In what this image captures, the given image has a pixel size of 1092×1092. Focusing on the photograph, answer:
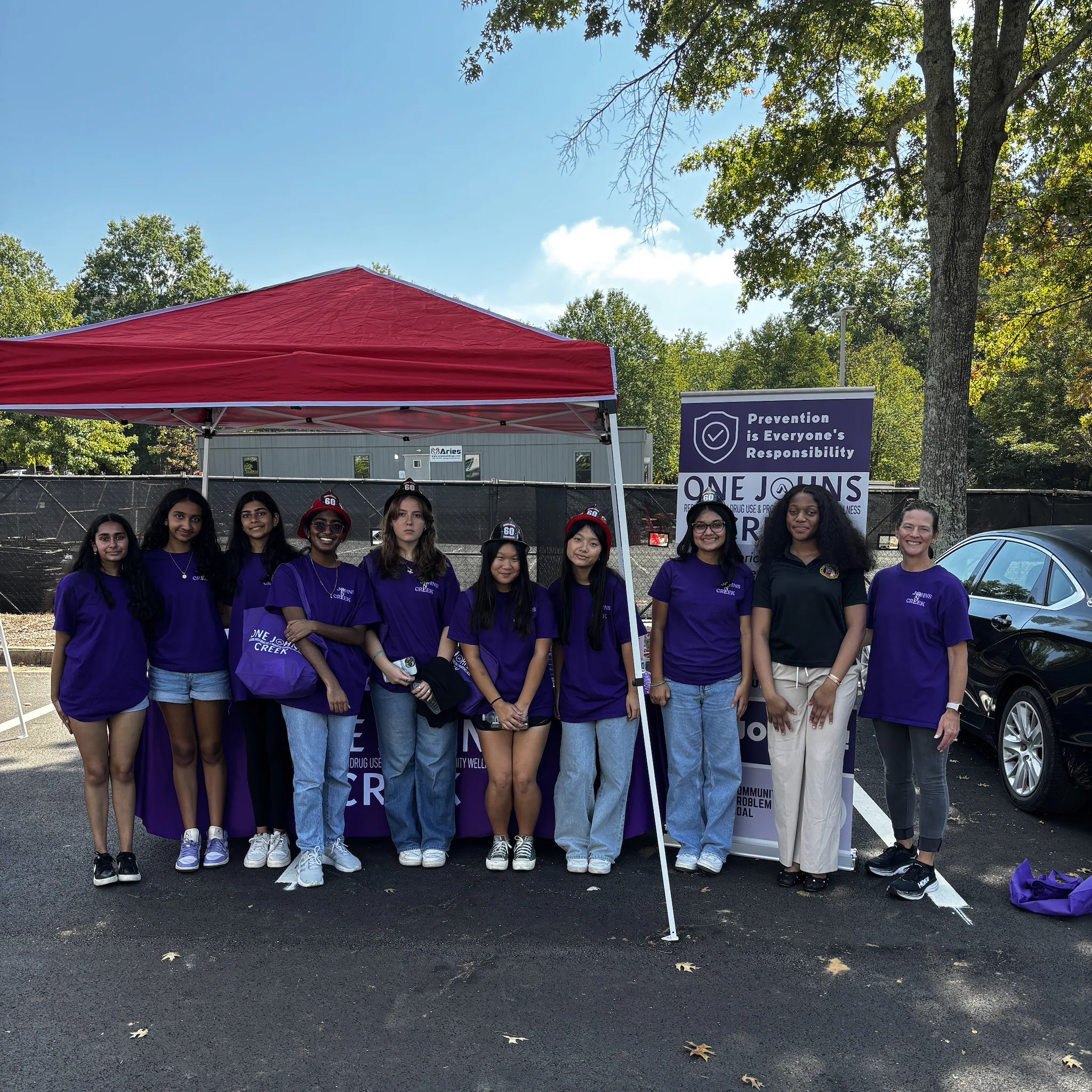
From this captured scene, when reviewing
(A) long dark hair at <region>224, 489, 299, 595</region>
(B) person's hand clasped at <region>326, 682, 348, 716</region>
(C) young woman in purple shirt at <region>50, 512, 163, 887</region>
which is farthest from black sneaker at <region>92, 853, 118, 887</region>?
(A) long dark hair at <region>224, 489, 299, 595</region>

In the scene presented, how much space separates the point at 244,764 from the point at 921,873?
3402 mm

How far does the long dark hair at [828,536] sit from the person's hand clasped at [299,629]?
2195 mm

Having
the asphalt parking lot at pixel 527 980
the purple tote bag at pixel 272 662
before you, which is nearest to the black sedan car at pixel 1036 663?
the asphalt parking lot at pixel 527 980

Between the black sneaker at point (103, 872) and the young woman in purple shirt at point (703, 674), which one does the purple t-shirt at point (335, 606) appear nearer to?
the black sneaker at point (103, 872)

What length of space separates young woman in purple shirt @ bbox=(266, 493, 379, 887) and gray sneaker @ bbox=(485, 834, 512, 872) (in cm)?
65

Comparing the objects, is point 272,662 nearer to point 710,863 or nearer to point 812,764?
point 710,863

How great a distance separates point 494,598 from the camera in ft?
13.5

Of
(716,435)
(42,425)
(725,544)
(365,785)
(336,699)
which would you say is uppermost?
(42,425)

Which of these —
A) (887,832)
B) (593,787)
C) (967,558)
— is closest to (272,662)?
(593,787)

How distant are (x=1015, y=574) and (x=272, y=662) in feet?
15.3

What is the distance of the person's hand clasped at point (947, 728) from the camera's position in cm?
384

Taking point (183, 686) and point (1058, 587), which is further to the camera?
point (1058, 587)

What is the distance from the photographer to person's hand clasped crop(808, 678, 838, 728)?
155 inches

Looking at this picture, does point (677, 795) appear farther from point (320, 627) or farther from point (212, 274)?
point (212, 274)
